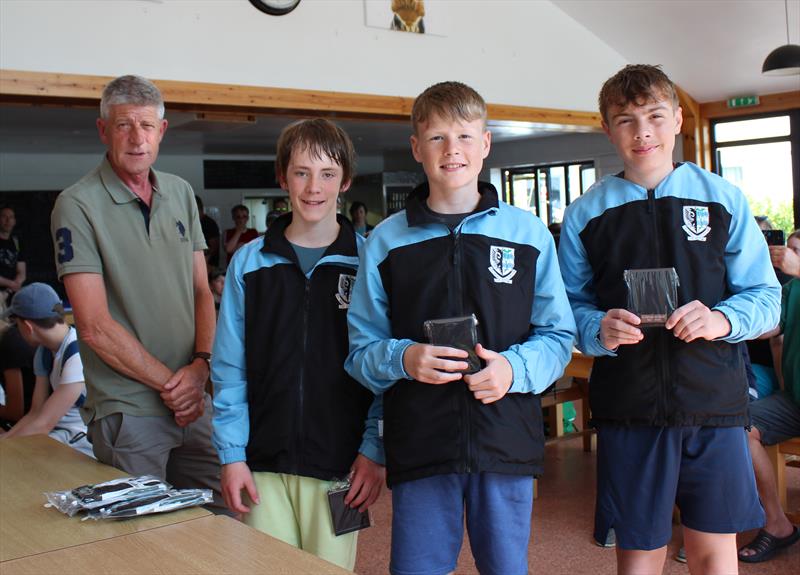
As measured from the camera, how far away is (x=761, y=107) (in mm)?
11375

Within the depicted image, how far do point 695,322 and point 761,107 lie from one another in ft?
34.8

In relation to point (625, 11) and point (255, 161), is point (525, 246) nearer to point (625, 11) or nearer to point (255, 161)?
point (625, 11)

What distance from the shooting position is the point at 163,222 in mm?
2598

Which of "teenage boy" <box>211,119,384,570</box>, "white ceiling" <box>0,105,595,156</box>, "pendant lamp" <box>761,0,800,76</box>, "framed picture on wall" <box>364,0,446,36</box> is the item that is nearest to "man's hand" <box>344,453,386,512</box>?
"teenage boy" <box>211,119,384,570</box>

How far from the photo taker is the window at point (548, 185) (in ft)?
48.2

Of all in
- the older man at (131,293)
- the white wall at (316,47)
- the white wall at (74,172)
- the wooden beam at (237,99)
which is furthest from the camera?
the white wall at (74,172)

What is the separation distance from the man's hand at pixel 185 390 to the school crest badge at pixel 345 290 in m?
0.65

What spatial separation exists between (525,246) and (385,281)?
1.09 feet

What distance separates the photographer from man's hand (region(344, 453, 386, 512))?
6.85 ft

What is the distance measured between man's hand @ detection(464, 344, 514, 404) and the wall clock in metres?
6.35

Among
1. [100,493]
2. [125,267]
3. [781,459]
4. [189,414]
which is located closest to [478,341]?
[100,493]

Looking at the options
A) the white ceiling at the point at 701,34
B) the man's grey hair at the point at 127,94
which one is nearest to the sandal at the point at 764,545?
the man's grey hair at the point at 127,94

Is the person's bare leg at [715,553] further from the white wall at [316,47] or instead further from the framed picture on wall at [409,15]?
the framed picture on wall at [409,15]

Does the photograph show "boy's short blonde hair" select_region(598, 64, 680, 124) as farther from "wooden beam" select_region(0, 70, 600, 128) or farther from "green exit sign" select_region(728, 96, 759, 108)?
"green exit sign" select_region(728, 96, 759, 108)
